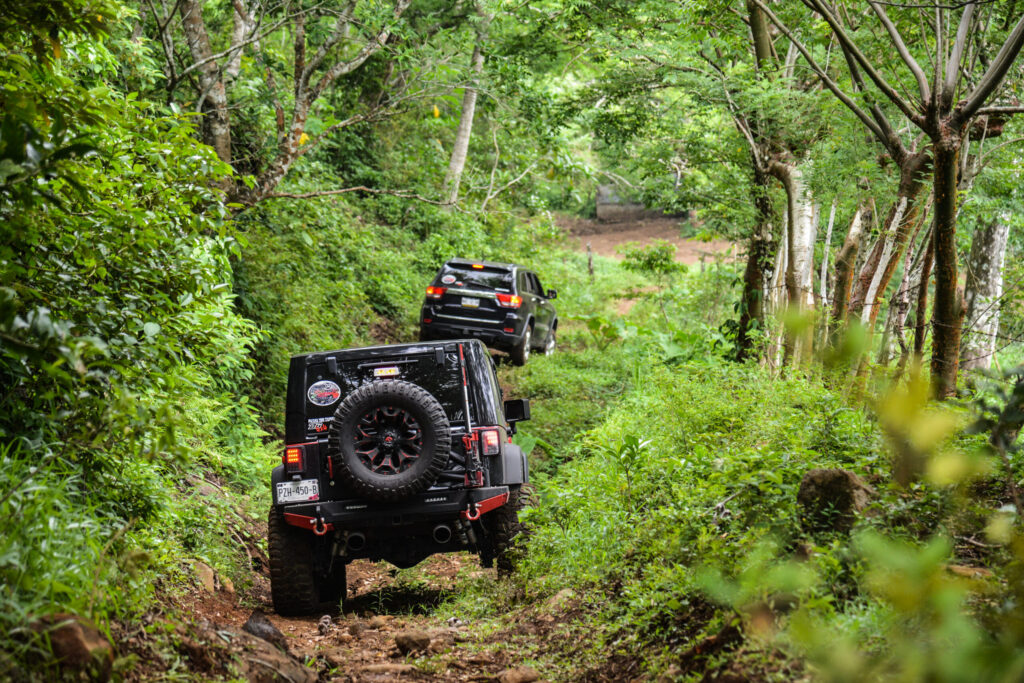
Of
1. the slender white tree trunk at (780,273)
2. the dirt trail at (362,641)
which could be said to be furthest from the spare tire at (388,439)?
the slender white tree trunk at (780,273)

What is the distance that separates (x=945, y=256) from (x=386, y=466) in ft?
14.4

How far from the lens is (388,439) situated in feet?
20.3

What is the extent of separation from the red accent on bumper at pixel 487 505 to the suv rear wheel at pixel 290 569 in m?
1.24

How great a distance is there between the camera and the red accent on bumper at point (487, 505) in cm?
641

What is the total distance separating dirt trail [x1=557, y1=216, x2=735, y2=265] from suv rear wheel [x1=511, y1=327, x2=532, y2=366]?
79.8ft

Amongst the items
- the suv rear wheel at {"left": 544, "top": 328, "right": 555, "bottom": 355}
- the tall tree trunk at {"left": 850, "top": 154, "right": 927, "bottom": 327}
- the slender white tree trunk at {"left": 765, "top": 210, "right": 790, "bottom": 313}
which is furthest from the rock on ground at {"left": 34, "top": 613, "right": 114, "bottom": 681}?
the suv rear wheel at {"left": 544, "top": 328, "right": 555, "bottom": 355}

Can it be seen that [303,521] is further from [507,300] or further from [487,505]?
[507,300]

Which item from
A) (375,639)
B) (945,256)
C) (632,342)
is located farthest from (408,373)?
(632,342)

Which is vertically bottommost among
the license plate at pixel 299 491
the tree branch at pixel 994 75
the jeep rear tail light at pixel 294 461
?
the license plate at pixel 299 491

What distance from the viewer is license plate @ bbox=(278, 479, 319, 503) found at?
20.9 feet

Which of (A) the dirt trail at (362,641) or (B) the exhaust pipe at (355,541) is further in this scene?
(B) the exhaust pipe at (355,541)

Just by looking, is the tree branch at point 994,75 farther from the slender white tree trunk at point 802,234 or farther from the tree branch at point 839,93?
the slender white tree trunk at point 802,234

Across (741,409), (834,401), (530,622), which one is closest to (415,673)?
(530,622)

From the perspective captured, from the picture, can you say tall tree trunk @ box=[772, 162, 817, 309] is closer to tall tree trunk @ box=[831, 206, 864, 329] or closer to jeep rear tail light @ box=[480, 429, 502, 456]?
tall tree trunk @ box=[831, 206, 864, 329]
